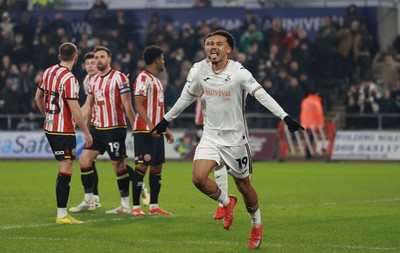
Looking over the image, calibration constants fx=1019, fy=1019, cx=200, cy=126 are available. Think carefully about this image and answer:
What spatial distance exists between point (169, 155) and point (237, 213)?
15796 mm

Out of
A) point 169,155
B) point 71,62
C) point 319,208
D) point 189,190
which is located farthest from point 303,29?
point 71,62

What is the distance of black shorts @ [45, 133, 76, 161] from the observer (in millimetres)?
14055

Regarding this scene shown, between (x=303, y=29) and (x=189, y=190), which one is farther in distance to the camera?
(x=303, y=29)

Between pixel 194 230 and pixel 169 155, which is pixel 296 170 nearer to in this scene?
pixel 169 155

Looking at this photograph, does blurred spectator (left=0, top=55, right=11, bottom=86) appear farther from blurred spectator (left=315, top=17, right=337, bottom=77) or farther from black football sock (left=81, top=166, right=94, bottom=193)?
black football sock (left=81, top=166, right=94, bottom=193)

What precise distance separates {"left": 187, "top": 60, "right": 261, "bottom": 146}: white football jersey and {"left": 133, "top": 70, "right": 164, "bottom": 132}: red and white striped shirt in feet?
11.8

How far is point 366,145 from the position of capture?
30141 millimetres

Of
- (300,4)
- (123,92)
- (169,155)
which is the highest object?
(300,4)

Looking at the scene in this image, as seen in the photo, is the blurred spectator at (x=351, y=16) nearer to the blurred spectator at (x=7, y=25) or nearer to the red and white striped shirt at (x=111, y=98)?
the blurred spectator at (x=7, y=25)

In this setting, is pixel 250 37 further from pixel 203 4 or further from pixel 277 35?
pixel 203 4

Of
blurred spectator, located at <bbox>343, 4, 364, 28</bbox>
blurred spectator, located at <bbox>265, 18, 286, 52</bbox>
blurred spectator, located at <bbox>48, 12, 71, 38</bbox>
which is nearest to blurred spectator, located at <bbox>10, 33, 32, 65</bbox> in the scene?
blurred spectator, located at <bbox>48, 12, 71, 38</bbox>

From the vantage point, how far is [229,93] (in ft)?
38.3

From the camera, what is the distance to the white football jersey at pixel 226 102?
38.3 ft

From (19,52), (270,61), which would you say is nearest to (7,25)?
(19,52)
